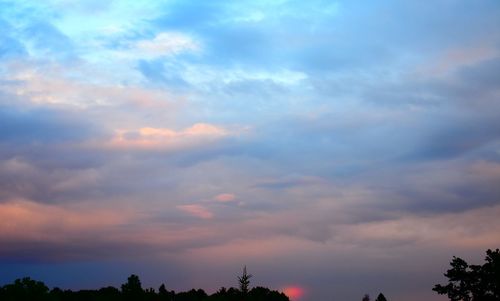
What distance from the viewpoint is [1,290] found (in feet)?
113

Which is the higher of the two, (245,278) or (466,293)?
(245,278)

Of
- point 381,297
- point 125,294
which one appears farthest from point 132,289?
Result: point 381,297

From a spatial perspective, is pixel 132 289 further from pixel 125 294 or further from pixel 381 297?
pixel 381 297

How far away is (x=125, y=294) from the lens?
4091 cm

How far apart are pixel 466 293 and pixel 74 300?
2320cm

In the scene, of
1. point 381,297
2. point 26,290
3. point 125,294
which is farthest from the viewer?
point 381,297

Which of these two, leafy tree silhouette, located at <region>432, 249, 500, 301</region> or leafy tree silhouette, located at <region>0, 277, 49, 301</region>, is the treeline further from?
leafy tree silhouette, located at <region>432, 249, 500, 301</region>

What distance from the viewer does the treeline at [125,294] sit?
33.8 meters

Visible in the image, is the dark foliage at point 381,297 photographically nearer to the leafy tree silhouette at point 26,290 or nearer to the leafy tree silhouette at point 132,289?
the leafy tree silhouette at point 132,289

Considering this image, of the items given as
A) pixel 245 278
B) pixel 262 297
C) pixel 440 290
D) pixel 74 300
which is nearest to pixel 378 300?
pixel 262 297

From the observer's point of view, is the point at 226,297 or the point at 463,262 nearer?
the point at 463,262

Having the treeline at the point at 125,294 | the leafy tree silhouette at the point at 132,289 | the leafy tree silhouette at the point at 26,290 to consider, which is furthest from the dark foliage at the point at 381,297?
the leafy tree silhouette at the point at 26,290

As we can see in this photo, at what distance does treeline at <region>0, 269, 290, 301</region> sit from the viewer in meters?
33.8

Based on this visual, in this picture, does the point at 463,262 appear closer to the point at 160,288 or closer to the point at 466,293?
the point at 466,293
